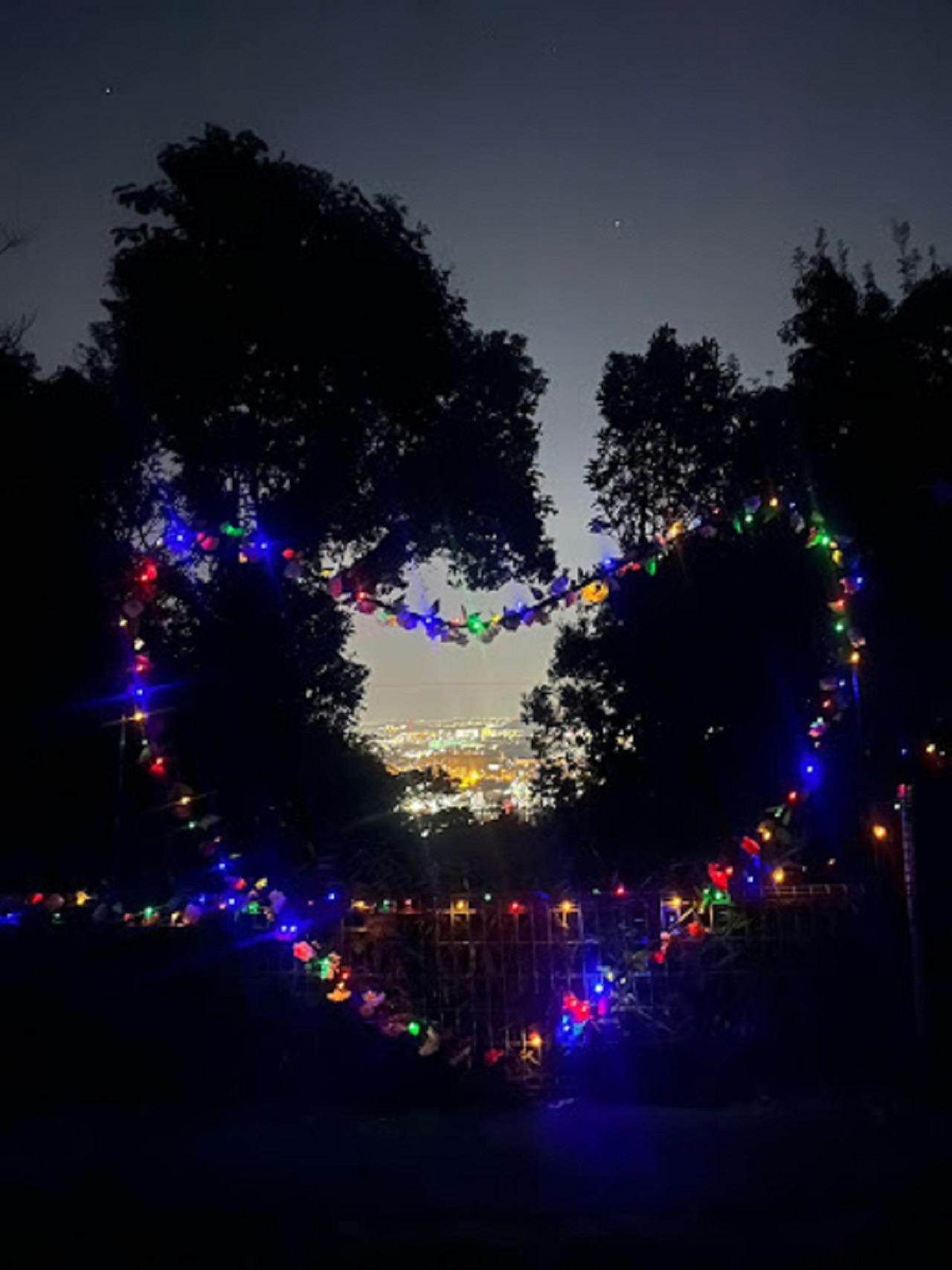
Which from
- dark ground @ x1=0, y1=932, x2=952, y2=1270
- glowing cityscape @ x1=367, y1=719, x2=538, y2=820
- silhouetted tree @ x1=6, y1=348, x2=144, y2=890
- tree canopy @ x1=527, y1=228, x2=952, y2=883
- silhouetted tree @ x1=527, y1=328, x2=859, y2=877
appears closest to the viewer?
dark ground @ x1=0, y1=932, x2=952, y2=1270

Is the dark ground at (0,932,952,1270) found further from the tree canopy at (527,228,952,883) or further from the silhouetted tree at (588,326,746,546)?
the silhouetted tree at (588,326,746,546)

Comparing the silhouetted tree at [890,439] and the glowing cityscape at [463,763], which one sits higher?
the silhouetted tree at [890,439]

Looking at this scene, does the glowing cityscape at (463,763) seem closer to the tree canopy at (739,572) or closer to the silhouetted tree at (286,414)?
the tree canopy at (739,572)

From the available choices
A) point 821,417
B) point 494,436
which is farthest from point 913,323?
point 494,436

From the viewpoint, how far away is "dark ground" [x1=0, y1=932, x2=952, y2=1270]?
15.7ft

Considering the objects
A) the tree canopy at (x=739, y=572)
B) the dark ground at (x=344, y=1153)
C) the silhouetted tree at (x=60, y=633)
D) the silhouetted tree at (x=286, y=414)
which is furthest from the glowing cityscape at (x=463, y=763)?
the dark ground at (x=344, y=1153)

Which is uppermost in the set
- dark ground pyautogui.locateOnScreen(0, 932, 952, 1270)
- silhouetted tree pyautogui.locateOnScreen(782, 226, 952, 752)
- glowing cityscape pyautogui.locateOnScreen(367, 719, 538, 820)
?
silhouetted tree pyautogui.locateOnScreen(782, 226, 952, 752)

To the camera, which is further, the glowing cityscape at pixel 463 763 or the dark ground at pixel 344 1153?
the glowing cityscape at pixel 463 763

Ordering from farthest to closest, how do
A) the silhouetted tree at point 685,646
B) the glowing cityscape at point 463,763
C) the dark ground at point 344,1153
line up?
the glowing cityscape at point 463,763 < the silhouetted tree at point 685,646 < the dark ground at point 344,1153

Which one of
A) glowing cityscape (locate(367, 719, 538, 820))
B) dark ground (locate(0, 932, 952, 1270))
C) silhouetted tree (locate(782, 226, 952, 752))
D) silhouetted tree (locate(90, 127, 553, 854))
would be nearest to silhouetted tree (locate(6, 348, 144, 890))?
silhouetted tree (locate(90, 127, 553, 854))

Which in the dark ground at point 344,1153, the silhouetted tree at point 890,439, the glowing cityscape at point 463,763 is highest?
the silhouetted tree at point 890,439

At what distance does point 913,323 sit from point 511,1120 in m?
9.84

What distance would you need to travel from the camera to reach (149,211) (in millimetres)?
11172

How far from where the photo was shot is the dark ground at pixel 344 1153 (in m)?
4.80
